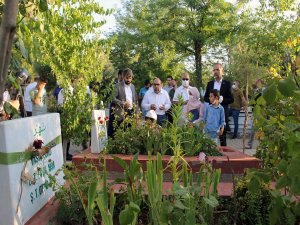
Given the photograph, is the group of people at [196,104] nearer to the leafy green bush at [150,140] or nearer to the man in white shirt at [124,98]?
the man in white shirt at [124,98]

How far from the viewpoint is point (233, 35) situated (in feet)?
73.7

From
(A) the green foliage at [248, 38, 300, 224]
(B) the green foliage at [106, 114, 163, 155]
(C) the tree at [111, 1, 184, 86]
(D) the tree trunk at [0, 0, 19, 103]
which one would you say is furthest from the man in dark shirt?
(C) the tree at [111, 1, 184, 86]

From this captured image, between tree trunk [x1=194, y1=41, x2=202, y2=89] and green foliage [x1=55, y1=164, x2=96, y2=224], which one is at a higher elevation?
tree trunk [x1=194, y1=41, x2=202, y2=89]

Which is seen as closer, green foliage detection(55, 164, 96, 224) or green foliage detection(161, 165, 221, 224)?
green foliage detection(161, 165, 221, 224)

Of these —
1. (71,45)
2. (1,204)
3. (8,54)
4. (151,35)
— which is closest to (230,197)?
(1,204)

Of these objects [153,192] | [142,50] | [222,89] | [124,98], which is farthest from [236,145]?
[142,50]

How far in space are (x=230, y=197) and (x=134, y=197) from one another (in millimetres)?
1037

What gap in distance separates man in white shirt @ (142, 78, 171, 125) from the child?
4.12 feet

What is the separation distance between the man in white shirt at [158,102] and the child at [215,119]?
1.25m

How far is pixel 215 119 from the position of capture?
22.2 feet

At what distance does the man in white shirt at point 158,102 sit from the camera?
7.87 m

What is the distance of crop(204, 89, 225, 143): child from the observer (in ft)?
22.3

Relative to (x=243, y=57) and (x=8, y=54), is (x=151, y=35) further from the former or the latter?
(x=8, y=54)

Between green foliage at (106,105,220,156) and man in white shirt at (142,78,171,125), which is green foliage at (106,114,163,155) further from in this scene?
man in white shirt at (142,78,171,125)
